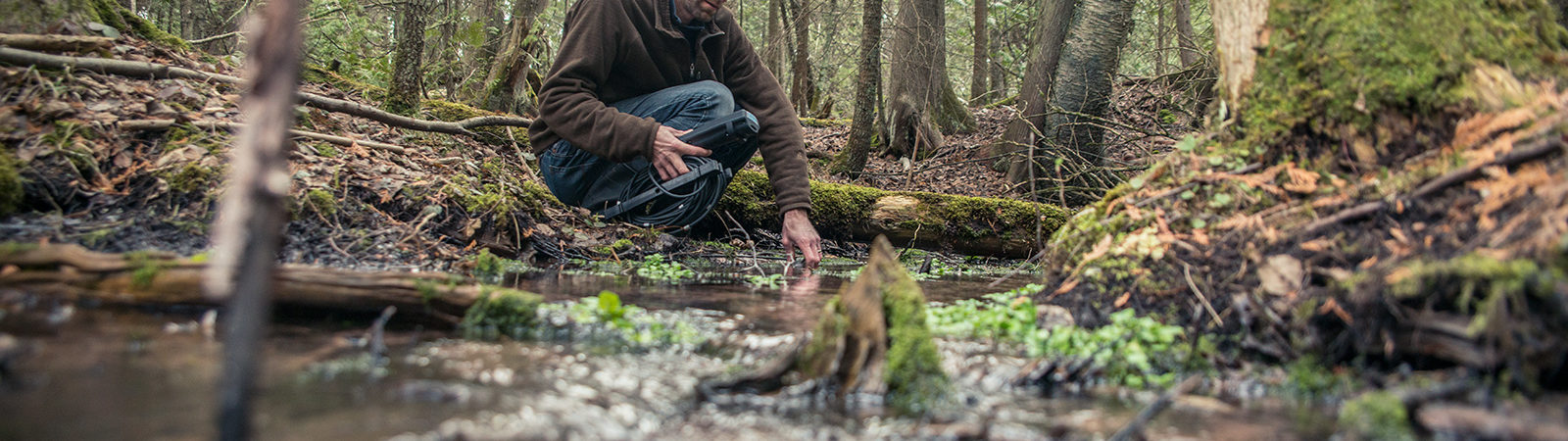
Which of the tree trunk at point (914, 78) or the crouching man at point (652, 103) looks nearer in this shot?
the crouching man at point (652, 103)

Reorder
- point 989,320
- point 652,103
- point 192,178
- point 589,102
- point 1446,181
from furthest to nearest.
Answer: point 652,103 → point 589,102 → point 192,178 → point 989,320 → point 1446,181

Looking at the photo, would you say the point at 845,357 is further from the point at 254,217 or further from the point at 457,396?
the point at 254,217

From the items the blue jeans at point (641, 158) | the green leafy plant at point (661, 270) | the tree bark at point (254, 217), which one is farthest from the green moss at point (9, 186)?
the tree bark at point (254, 217)

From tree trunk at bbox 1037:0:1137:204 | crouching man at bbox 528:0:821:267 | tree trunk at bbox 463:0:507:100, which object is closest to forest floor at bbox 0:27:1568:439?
crouching man at bbox 528:0:821:267

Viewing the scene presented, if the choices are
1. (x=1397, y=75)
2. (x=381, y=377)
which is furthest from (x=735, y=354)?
(x=1397, y=75)

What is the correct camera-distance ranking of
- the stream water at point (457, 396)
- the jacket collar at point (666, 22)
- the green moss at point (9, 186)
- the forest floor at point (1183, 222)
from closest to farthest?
the stream water at point (457, 396)
the forest floor at point (1183, 222)
the green moss at point (9, 186)
the jacket collar at point (666, 22)

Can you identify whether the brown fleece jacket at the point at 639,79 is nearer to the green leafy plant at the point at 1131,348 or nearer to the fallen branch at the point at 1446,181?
the green leafy plant at the point at 1131,348

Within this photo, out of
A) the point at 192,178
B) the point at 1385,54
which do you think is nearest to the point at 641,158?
the point at 192,178

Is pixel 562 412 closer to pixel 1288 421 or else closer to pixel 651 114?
pixel 1288 421

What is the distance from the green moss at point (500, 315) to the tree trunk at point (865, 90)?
596cm

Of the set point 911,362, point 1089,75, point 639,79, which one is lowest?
point 911,362

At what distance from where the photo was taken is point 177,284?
2.33m

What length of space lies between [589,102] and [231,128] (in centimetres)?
210

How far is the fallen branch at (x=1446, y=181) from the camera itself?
2125 mm
